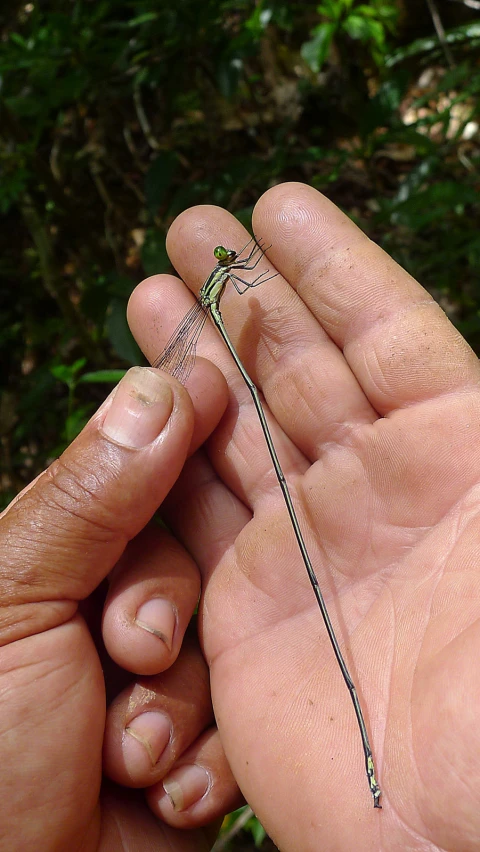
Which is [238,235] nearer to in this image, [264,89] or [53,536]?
[53,536]

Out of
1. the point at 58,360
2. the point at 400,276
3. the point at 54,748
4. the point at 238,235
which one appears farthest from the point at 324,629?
the point at 58,360

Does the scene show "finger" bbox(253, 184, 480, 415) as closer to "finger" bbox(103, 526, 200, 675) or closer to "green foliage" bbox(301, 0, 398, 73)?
"finger" bbox(103, 526, 200, 675)

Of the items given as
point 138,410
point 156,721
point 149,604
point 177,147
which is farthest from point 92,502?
point 177,147

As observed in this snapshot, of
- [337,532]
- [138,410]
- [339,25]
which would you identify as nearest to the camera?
[138,410]

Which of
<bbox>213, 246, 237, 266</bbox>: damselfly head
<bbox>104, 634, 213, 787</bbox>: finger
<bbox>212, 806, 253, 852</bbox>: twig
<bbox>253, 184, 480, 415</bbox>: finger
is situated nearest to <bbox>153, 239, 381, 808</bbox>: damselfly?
<bbox>213, 246, 237, 266</bbox>: damselfly head

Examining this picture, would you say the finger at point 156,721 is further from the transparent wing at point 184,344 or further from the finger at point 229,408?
the transparent wing at point 184,344

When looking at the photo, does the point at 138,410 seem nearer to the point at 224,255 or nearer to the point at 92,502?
the point at 92,502

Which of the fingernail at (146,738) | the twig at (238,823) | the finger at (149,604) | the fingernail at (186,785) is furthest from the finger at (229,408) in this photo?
the twig at (238,823)
